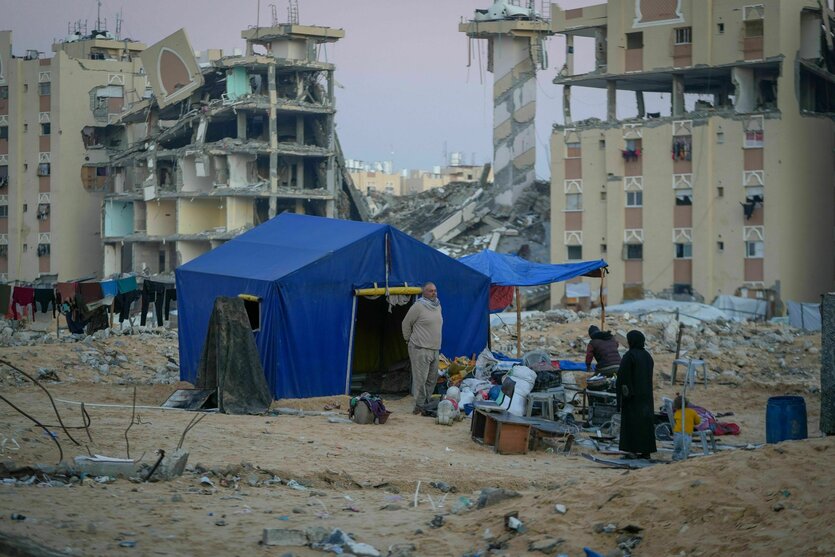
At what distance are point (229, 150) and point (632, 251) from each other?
22104mm

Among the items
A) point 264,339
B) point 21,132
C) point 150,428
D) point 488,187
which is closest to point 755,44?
point 488,187

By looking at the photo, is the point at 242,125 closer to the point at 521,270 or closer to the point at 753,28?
the point at 753,28

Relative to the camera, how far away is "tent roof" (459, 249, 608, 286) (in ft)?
71.2

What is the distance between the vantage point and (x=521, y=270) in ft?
73.7

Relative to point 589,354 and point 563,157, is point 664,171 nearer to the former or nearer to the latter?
point 563,157

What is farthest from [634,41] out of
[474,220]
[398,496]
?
[398,496]

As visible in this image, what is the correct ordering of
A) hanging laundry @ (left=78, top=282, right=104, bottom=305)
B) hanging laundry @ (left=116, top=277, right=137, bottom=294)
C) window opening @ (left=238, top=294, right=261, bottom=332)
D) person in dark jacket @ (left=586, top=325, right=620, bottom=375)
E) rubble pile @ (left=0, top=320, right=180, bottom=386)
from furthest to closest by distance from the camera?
hanging laundry @ (left=78, top=282, right=104, bottom=305)
hanging laundry @ (left=116, top=277, right=137, bottom=294)
rubble pile @ (left=0, top=320, right=180, bottom=386)
window opening @ (left=238, top=294, right=261, bottom=332)
person in dark jacket @ (left=586, top=325, right=620, bottom=375)

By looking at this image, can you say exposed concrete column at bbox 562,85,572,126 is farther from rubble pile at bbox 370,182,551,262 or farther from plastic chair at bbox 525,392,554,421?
plastic chair at bbox 525,392,554,421

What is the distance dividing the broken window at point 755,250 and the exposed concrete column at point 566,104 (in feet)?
30.1

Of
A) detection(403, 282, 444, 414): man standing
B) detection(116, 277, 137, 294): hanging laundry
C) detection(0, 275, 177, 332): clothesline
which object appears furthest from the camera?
detection(116, 277, 137, 294): hanging laundry

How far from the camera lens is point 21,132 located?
70.2 m

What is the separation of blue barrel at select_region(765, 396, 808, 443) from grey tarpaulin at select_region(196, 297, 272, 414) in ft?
22.0

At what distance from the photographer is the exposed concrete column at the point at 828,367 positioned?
12836 mm

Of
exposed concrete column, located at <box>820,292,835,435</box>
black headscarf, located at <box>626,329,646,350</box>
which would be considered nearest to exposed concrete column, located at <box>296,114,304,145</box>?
exposed concrete column, located at <box>820,292,835,435</box>
